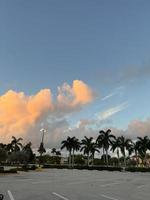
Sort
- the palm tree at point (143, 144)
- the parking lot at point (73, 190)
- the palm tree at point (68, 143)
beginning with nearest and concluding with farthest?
the parking lot at point (73, 190) < the palm tree at point (143, 144) < the palm tree at point (68, 143)

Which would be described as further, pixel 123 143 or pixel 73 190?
pixel 123 143

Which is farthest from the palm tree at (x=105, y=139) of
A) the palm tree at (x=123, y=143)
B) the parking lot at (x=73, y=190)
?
the parking lot at (x=73, y=190)

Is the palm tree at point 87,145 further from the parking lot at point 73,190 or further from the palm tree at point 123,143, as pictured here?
the parking lot at point 73,190

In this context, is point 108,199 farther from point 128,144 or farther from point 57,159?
point 57,159

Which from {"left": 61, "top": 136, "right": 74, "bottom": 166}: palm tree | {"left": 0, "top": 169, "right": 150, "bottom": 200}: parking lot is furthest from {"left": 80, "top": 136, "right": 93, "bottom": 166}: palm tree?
{"left": 0, "top": 169, "right": 150, "bottom": 200}: parking lot

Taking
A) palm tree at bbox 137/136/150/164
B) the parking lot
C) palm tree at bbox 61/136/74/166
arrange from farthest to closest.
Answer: palm tree at bbox 61/136/74/166 → palm tree at bbox 137/136/150/164 → the parking lot

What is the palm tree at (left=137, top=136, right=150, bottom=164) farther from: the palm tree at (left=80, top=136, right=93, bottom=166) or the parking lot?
the parking lot

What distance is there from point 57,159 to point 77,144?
52.7 meters

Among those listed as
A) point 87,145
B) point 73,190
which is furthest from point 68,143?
point 73,190

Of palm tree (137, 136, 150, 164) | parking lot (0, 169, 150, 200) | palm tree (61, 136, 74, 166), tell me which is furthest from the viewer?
palm tree (61, 136, 74, 166)

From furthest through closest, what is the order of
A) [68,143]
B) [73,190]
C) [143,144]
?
[68,143], [143,144], [73,190]

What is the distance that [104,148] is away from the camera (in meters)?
112

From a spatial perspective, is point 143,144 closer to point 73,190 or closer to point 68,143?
point 68,143

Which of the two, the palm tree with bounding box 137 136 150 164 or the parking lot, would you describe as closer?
the parking lot
